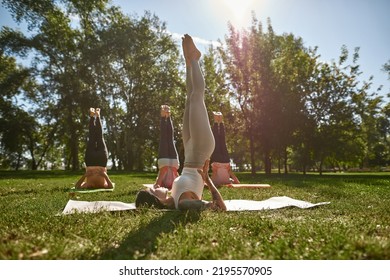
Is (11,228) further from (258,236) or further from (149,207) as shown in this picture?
(258,236)

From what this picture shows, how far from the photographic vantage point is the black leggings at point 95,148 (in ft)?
32.9

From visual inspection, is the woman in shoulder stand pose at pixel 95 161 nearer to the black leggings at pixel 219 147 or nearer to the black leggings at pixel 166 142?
the black leggings at pixel 166 142

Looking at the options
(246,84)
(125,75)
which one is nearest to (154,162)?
(125,75)

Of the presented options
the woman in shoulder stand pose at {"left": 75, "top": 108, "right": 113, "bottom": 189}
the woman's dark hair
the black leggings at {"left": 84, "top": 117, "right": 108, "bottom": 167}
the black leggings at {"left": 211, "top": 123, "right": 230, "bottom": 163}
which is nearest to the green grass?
the woman's dark hair

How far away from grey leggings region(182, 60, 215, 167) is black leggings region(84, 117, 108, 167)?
19.0ft

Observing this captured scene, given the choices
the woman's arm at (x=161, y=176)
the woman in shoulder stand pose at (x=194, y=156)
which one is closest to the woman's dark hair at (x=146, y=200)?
the woman in shoulder stand pose at (x=194, y=156)

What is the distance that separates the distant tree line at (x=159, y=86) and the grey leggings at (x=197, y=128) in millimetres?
13807

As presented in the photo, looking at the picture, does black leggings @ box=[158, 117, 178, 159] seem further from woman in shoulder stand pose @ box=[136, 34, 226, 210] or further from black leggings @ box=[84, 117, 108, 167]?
woman in shoulder stand pose @ box=[136, 34, 226, 210]

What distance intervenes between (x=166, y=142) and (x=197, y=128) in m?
5.00

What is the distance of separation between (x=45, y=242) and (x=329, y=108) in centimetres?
2430

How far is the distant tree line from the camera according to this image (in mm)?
22984

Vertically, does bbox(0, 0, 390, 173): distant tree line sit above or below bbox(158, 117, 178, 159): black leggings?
above

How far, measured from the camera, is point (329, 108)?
952 inches

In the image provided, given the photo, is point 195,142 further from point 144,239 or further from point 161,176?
point 161,176
